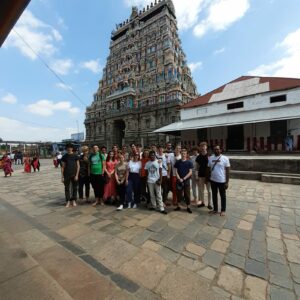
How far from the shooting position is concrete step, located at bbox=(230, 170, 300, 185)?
7859 millimetres

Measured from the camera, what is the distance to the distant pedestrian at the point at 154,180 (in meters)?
4.73

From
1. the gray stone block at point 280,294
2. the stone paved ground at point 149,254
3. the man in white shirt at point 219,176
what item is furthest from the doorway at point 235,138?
the gray stone block at point 280,294

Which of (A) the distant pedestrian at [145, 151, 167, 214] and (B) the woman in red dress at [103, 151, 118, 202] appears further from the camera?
(B) the woman in red dress at [103, 151, 118, 202]

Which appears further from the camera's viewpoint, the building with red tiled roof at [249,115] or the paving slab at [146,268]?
the building with red tiled roof at [249,115]

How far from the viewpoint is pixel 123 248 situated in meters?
3.01

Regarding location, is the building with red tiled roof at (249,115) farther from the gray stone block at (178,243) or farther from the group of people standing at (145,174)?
the gray stone block at (178,243)

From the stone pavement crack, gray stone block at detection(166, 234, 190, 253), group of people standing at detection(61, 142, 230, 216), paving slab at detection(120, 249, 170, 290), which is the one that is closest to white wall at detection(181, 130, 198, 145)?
group of people standing at detection(61, 142, 230, 216)

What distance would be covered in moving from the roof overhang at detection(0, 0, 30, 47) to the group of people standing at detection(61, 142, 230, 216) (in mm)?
3454

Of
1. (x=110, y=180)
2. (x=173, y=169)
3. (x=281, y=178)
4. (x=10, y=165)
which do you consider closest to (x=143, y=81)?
(x=10, y=165)

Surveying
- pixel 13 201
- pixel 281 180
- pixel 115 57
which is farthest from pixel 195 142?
pixel 115 57

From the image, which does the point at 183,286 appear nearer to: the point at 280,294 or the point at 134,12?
the point at 280,294

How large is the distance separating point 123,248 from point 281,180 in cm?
783

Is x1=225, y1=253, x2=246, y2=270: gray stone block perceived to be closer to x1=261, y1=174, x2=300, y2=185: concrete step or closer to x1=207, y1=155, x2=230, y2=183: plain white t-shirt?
x1=207, y1=155, x2=230, y2=183: plain white t-shirt

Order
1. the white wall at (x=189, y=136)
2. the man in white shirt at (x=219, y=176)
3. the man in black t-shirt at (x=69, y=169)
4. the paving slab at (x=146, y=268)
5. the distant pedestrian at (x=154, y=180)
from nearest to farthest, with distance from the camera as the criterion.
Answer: the paving slab at (x=146, y=268), the man in white shirt at (x=219, y=176), the distant pedestrian at (x=154, y=180), the man in black t-shirt at (x=69, y=169), the white wall at (x=189, y=136)
